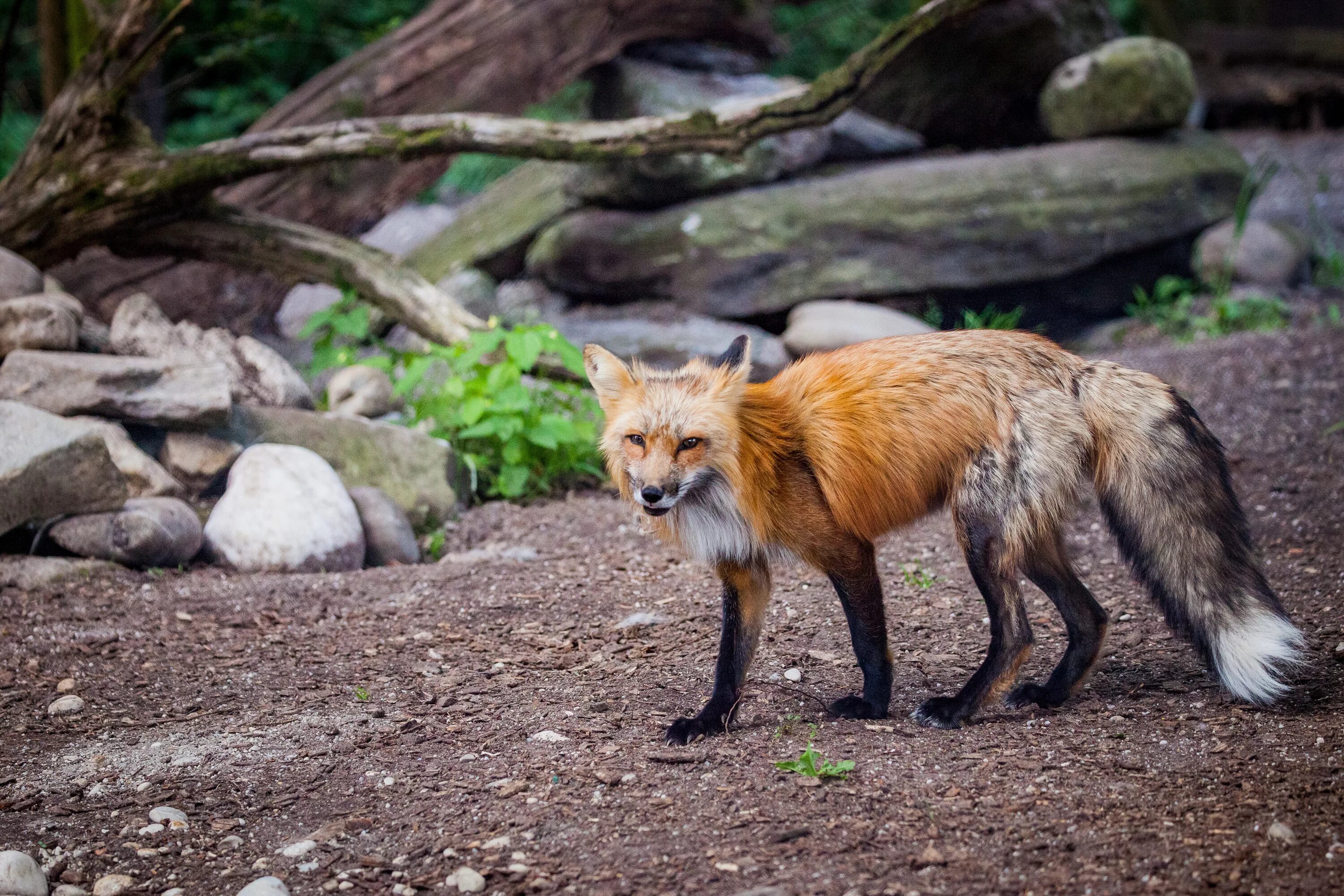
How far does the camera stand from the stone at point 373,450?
573 cm

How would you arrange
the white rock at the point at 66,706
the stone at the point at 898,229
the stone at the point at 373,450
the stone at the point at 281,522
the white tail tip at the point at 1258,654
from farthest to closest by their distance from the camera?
the stone at the point at 898,229, the stone at the point at 373,450, the stone at the point at 281,522, the white rock at the point at 66,706, the white tail tip at the point at 1258,654

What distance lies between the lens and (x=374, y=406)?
6.70 m

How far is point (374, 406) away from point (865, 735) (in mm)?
4368

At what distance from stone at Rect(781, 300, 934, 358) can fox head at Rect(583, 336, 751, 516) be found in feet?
13.7

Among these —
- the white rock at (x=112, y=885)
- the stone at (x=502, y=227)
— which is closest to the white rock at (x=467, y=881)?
the white rock at (x=112, y=885)

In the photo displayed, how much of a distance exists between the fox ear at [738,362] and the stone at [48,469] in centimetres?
299

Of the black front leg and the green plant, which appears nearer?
the black front leg

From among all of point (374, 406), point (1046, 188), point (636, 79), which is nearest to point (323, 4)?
point (636, 79)

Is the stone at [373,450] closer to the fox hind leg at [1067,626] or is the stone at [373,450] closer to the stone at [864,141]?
the fox hind leg at [1067,626]

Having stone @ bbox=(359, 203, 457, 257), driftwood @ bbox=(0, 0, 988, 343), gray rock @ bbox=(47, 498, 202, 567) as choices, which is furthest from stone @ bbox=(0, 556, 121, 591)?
stone @ bbox=(359, 203, 457, 257)

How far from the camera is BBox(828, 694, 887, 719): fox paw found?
3.40 metres

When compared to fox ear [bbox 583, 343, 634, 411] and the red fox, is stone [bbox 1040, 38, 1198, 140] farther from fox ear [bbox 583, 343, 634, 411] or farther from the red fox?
fox ear [bbox 583, 343, 634, 411]

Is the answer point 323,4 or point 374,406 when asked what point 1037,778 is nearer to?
point 374,406

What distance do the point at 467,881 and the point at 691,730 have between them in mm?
909
